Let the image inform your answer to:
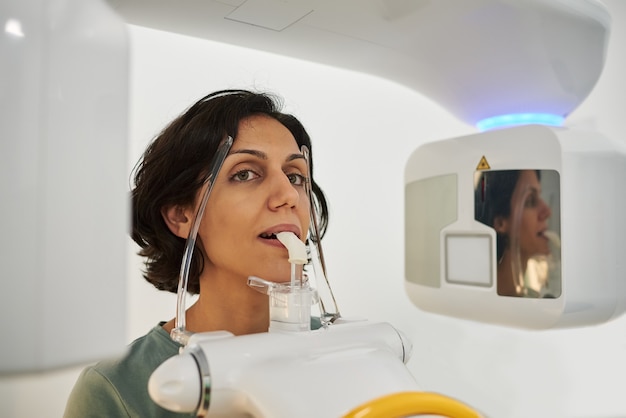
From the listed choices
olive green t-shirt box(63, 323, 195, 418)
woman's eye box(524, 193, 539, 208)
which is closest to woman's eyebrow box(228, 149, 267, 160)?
olive green t-shirt box(63, 323, 195, 418)

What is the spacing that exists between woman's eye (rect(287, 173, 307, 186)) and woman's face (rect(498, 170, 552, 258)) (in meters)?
0.49

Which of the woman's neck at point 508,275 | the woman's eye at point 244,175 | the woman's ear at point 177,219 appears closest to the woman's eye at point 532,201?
the woman's neck at point 508,275

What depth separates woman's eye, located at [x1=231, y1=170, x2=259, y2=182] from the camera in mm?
979

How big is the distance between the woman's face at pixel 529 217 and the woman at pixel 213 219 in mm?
497

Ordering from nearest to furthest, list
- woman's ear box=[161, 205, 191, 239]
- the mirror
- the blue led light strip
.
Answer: woman's ear box=[161, 205, 191, 239]
the mirror
the blue led light strip

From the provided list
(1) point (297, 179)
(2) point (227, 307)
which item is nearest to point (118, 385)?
(2) point (227, 307)

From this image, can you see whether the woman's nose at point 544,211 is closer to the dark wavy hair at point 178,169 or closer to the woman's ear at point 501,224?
the woman's ear at point 501,224

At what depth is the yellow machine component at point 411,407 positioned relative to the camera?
1.94 ft

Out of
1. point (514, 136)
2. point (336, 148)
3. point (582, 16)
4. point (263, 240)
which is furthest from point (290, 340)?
point (582, 16)

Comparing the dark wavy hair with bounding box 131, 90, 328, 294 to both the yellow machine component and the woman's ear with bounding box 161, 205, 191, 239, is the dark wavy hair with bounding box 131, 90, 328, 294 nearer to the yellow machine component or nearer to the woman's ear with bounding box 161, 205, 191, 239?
the woman's ear with bounding box 161, 205, 191, 239

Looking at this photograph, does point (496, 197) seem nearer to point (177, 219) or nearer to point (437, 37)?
point (437, 37)

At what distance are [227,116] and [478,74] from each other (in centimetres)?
59

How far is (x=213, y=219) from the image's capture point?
0.98 metres

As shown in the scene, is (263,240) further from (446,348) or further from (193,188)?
(446,348)
